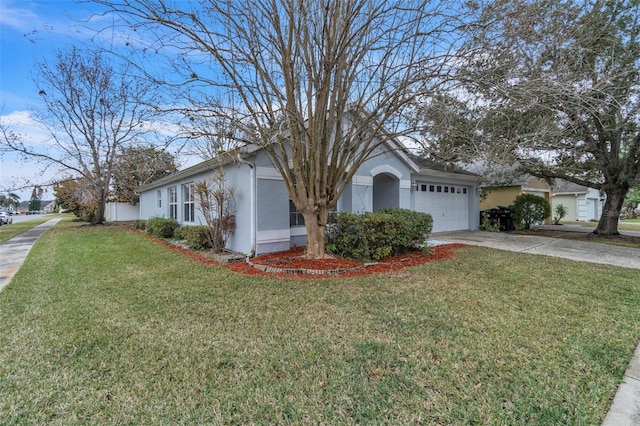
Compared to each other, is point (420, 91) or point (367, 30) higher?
point (367, 30)

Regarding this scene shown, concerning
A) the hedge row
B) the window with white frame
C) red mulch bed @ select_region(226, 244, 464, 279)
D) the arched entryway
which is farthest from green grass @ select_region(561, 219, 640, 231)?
the window with white frame

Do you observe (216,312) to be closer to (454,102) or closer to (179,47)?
(179,47)

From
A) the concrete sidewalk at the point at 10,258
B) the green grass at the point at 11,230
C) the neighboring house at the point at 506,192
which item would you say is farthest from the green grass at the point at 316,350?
the neighboring house at the point at 506,192

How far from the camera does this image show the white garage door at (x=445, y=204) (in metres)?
14.1

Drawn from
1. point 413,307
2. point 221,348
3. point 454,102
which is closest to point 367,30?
point 454,102

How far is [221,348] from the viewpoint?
3.53 meters

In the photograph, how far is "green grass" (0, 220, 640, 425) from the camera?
2561 mm

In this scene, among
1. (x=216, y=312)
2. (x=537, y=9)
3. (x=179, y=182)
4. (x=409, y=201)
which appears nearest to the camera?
(x=216, y=312)

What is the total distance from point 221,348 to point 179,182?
12229 millimetres

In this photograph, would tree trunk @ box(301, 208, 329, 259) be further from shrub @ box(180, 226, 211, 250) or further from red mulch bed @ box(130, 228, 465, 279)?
shrub @ box(180, 226, 211, 250)

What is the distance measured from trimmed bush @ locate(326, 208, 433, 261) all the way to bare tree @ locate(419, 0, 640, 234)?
2.20m

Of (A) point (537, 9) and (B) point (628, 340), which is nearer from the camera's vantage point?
(B) point (628, 340)

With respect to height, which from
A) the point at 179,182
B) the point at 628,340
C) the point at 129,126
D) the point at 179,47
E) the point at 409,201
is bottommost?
the point at 628,340

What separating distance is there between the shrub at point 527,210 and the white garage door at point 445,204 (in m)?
3.21
